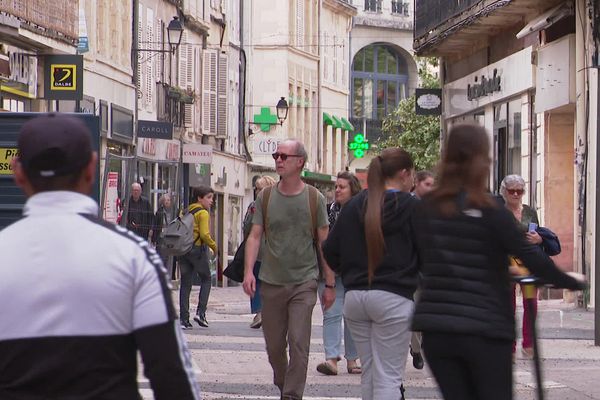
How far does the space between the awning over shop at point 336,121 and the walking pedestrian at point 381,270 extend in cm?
6810

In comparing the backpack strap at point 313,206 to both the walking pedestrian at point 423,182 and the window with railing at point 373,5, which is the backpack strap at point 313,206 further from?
the window with railing at point 373,5

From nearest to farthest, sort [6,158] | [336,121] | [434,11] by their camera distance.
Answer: [6,158], [434,11], [336,121]

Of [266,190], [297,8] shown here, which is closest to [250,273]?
[266,190]

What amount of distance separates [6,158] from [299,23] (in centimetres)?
5906

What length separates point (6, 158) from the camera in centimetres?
1424

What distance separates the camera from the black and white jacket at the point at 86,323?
4367 millimetres

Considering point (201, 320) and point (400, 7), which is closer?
point (201, 320)

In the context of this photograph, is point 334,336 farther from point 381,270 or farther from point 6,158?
point 381,270

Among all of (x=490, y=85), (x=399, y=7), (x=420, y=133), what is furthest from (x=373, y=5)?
(x=490, y=85)

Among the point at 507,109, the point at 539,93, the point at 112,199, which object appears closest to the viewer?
the point at 539,93

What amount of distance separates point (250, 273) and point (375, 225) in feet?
7.46

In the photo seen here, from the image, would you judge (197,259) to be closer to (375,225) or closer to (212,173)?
(375,225)

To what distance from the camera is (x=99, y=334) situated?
4.40 meters

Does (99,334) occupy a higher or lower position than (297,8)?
lower
